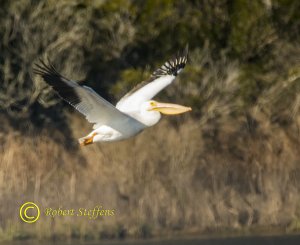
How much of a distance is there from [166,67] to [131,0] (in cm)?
513

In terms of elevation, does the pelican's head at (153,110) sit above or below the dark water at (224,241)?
above

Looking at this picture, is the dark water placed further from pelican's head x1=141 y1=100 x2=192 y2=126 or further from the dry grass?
pelican's head x1=141 y1=100 x2=192 y2=126

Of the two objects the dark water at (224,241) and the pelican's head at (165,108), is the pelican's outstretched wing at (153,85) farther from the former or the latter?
the dark water at (224,241)

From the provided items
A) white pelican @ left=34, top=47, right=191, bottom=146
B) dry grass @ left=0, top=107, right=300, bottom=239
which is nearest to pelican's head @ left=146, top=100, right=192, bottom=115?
white pelican @ left=34, top=47, right=191, bottom=146

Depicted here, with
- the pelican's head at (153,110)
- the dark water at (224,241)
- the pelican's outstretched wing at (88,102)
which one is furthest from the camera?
the dark water at (224,241)

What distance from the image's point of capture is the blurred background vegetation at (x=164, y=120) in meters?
20.3

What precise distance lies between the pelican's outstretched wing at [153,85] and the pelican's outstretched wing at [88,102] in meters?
0.59

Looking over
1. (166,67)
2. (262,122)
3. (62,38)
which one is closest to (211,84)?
(262,122)

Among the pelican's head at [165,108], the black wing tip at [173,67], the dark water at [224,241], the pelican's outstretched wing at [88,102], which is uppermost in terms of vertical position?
the black wing tip at [173,67]

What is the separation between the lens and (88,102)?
1459 cm

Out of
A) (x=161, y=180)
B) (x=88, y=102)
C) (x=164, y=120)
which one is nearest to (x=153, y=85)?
(x=88, y=102)

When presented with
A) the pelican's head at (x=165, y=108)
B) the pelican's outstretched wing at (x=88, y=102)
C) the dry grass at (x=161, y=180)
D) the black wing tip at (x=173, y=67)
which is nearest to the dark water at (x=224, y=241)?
the dry grass at (x=161, y=180)

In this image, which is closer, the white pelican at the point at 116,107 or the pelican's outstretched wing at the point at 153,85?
the white pelican at the point at 116,107

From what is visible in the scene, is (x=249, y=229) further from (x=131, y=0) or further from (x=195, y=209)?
(x=131, y=0)
